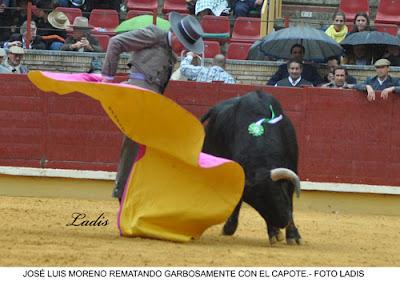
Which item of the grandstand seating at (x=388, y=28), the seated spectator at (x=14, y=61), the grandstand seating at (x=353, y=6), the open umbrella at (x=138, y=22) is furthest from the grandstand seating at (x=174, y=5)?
the seated spectator at (x=14, y=61)

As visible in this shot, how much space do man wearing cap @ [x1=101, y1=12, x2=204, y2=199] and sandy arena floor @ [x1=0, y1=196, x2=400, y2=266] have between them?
0.58 meters

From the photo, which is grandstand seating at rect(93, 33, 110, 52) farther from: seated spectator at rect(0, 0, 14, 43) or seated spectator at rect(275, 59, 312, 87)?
seated spectator at rect(275, 59, 312, 87)

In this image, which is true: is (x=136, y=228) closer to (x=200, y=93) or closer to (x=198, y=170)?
(x=198, y=170)

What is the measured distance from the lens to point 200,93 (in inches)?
485

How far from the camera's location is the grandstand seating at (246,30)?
14734 millimetres

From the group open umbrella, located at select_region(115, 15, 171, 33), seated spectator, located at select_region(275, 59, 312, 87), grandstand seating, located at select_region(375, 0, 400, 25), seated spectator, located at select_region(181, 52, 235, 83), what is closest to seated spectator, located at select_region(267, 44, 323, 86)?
seated spectator, located at select_region(275, 59, 312, 87)

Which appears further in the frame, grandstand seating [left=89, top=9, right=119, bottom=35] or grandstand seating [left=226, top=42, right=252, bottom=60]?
grandstand seating [left=89, top=9, right=119, bottom=35]

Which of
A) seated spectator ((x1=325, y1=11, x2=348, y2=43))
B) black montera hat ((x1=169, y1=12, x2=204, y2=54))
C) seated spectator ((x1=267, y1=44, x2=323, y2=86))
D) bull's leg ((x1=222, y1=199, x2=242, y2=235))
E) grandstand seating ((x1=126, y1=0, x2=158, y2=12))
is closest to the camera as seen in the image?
black montera hat ((x1=169, y1=12, x2=204, y2=54))

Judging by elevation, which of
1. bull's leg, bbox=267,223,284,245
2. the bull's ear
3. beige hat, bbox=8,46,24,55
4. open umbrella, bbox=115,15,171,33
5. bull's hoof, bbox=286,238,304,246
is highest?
the bull's ear

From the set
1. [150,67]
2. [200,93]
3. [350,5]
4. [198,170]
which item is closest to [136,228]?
[198,170]

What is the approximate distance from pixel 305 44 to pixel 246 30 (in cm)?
195

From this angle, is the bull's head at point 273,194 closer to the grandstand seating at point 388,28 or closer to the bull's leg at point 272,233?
the bull's leg at point 272,233

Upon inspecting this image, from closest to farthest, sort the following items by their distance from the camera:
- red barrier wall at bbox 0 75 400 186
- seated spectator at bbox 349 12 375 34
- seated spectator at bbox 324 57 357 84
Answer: red barrier wall at bbox 0 75 400 186
seated spectator at bbox 324 57 357 84
seated spectator at bbox 349 12 375 34

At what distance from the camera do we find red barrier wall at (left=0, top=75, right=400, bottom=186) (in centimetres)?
1223
